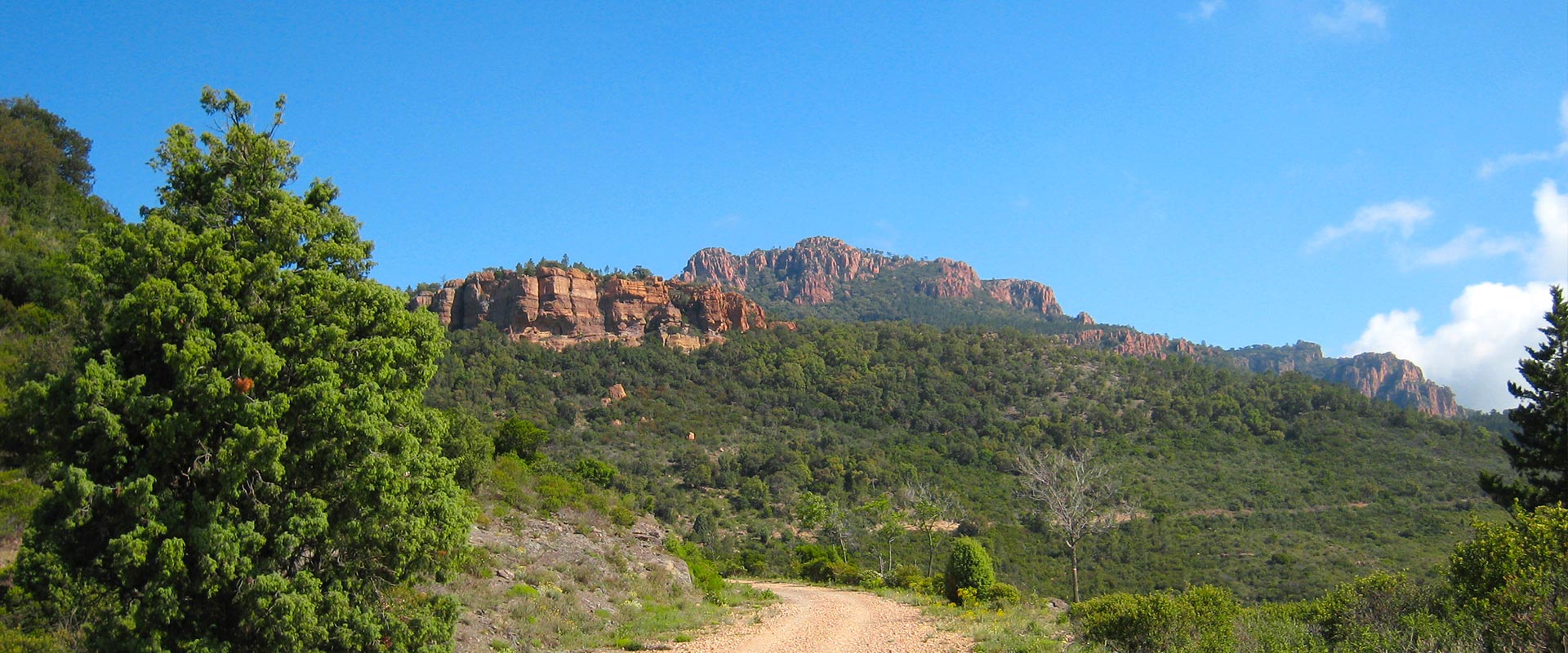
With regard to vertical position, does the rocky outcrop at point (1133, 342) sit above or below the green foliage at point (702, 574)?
above

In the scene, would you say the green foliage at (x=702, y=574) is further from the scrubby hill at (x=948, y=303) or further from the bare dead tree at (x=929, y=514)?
the scrubby hill at (x=948, y=303)

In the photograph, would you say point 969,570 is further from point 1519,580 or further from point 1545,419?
point 1545,419

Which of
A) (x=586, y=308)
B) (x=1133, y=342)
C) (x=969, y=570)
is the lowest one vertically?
(x=969, y=570)

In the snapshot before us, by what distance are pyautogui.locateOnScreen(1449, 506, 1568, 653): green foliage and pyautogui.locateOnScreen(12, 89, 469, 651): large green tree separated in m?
10.5

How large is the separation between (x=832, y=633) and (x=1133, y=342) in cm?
11920

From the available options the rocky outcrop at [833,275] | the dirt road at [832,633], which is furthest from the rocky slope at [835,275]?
the dirt road at [832,633]

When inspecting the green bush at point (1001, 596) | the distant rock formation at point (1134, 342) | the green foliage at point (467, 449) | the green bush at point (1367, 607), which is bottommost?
the green bush at point (1001, 596)

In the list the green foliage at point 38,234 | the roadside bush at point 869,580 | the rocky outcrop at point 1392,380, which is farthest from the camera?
the rocky outcrop at point 1392,380

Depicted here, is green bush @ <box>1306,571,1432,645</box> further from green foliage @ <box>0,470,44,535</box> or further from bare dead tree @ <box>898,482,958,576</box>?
bare dead tree @ <box>898,482,958,576</box>

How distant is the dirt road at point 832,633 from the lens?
39.7 feet

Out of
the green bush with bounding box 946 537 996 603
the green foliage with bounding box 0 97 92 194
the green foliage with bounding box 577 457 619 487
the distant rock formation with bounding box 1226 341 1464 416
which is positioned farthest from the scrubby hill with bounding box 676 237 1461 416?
the green bush with bounding box 946 537 996 603

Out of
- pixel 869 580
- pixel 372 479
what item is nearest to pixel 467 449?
pixel 372 479

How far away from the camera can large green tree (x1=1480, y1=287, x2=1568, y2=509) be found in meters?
20.5

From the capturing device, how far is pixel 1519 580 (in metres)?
8.02
